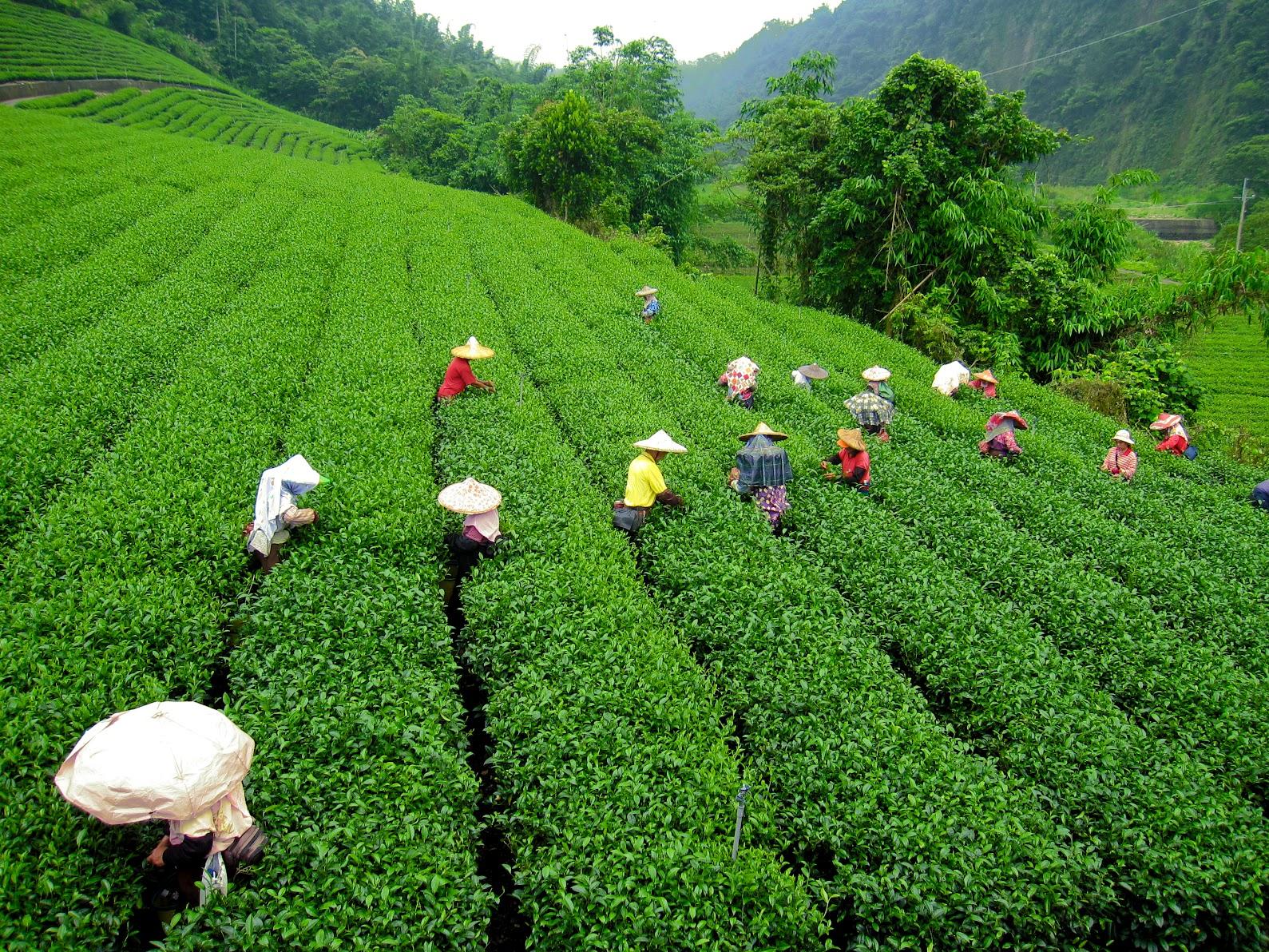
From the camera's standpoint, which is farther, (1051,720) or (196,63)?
(196,63)

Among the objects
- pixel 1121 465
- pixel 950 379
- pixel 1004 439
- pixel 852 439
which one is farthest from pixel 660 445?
pixel 950 379

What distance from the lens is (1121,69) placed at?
68.3m

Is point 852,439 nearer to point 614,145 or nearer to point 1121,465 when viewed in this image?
point 1121,465

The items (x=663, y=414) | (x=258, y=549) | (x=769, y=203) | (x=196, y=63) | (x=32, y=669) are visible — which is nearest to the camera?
(x=32, y=669)

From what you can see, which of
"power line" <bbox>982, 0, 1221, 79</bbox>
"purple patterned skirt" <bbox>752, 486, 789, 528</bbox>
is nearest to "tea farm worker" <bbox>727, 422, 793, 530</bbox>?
"purple patterned skirt" <bbox>752, 486, 789, 528</bbox>

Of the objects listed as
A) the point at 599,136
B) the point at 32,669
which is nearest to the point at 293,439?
the point at 32,669

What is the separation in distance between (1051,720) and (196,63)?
296 ft

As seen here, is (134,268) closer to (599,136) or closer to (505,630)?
Result: (505,630)

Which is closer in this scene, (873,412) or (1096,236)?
(873,412)

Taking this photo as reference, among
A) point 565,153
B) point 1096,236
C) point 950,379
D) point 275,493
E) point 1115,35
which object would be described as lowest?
point 275,493

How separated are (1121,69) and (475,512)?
89177 millimetres

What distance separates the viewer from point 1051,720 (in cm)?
614

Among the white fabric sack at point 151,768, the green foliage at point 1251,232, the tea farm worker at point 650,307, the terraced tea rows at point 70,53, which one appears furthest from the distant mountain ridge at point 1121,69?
the terraced tea rows at point 70,53

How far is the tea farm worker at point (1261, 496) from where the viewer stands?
10.9 meters
